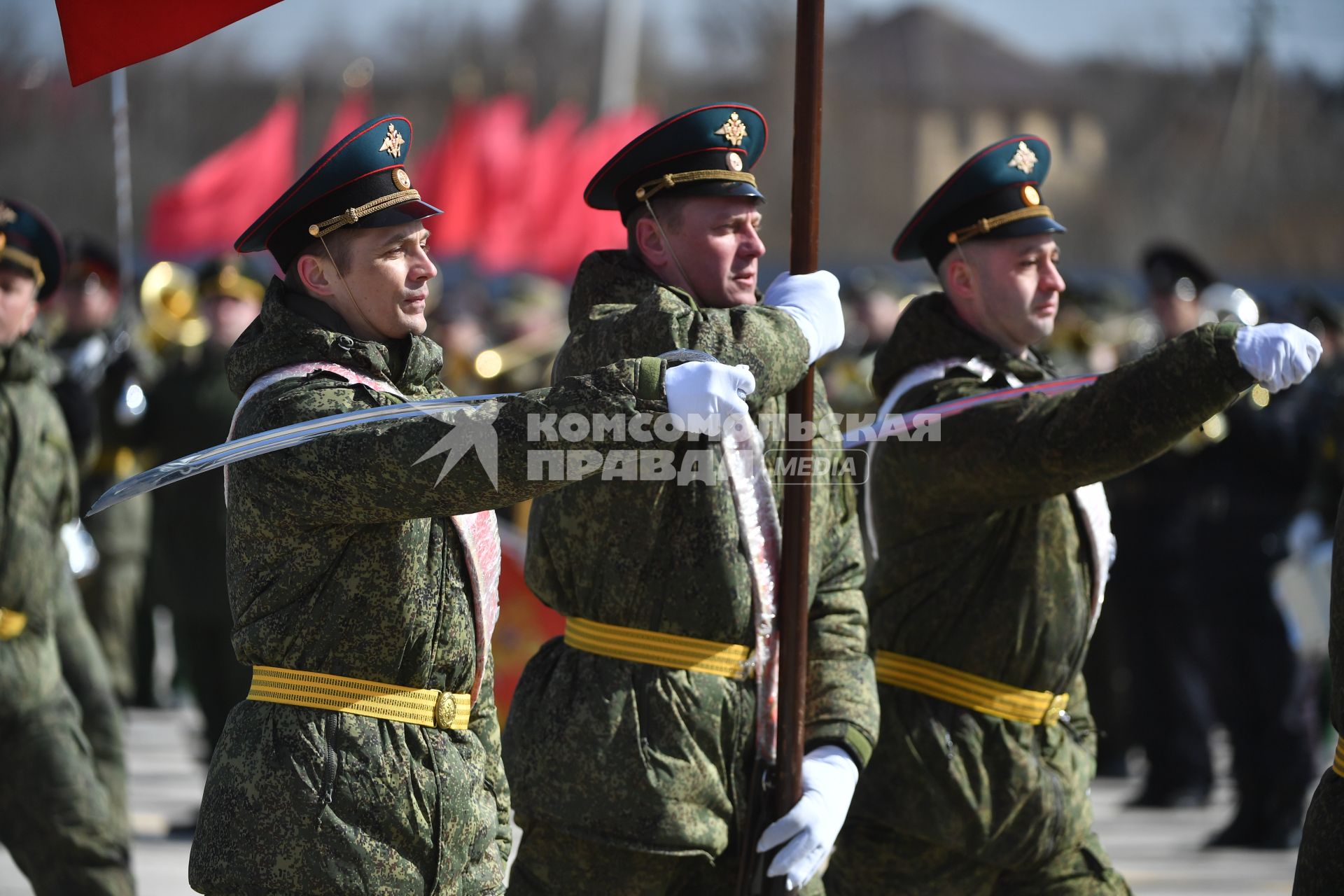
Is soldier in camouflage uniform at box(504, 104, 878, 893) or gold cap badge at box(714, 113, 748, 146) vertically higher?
gold cap badge at box(714, 113, 748, 146)

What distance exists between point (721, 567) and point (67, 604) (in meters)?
2.81

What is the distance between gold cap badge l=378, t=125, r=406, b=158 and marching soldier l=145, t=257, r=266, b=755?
498 centimetres

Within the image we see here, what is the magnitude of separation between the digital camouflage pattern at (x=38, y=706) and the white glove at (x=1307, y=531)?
5284 millimetres

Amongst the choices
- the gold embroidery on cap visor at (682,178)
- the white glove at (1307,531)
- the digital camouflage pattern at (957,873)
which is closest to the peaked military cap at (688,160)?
the gold embroidery on cap visor at (682,178)

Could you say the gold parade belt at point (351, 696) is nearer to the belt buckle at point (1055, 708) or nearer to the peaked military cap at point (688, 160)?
the peaked military cap at point (688, 160)

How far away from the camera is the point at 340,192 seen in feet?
12.0

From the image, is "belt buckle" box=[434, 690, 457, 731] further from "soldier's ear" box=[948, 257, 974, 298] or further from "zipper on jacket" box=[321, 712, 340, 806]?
"soldier's ear" box=[948, 257, 974, 298]

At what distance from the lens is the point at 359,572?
348 cm

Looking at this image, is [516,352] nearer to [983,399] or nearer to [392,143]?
[983,399]

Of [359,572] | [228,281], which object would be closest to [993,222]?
[359,572]

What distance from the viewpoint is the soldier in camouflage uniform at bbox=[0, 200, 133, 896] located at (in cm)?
536

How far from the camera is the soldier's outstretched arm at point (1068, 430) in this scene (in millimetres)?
4191

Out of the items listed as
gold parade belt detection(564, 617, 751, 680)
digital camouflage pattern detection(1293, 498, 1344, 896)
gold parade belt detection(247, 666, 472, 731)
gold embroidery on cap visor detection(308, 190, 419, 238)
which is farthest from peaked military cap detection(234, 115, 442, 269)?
digital camouflage pattern detection(1293, 498, 1344, 896)

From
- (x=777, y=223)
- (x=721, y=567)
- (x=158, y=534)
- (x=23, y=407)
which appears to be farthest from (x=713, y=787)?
(x=777, y=223)
